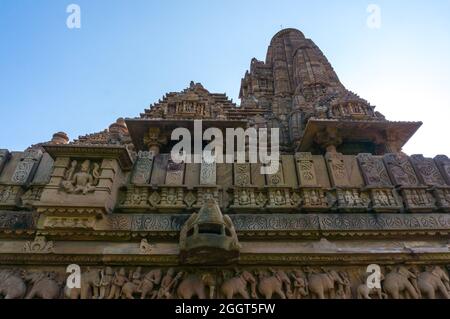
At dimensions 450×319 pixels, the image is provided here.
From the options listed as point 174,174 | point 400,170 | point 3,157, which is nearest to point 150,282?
point 174,174

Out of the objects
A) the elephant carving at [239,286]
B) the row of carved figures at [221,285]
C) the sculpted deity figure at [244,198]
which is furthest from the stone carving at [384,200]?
the elephant carving at [239,286]

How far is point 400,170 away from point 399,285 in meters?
3.07

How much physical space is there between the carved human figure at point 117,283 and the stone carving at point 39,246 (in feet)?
4.78

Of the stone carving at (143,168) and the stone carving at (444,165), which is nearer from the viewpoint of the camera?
the stone carving at (143,168)

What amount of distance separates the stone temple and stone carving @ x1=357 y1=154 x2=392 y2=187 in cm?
4

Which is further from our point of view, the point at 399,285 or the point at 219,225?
the point at 399,285

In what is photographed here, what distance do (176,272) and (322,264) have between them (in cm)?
313

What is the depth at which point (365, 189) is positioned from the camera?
6793 millimetres

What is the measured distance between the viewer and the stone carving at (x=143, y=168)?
687 centimetres

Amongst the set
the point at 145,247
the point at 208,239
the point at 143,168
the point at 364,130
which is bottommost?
the point at 208,239

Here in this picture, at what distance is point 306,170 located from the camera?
708 cm

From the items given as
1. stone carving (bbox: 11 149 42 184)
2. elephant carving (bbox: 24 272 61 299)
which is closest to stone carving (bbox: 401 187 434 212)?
elephant carving (bbox: 24 272 61 299)

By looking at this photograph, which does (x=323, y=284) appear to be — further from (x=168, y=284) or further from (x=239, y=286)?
(x=168, y=284)

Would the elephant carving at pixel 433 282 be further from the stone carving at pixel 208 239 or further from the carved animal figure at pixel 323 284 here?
the stone carving at pixel 208 239
